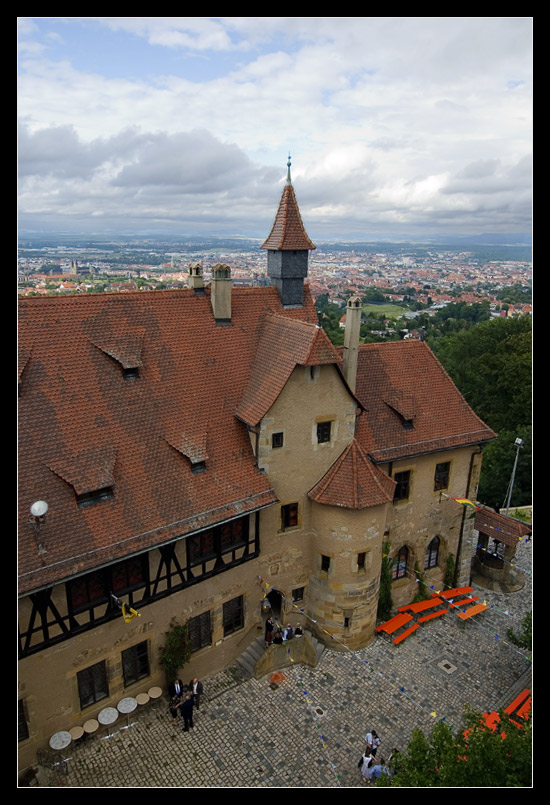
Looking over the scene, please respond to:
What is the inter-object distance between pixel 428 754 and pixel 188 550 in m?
9.69

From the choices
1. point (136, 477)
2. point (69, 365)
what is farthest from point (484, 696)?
point (69, 365)

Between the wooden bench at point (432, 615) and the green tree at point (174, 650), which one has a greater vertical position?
the green tree at point (174, 650)

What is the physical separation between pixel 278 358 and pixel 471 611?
53.9ft

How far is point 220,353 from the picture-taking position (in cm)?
2277

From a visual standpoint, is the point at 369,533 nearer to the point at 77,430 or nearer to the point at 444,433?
the point at 444,433

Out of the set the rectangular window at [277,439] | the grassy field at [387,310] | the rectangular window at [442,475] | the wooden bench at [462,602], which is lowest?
the wooden bench at [462,602]

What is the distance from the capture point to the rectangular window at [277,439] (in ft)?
70.2

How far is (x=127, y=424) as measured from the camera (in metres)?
19.5

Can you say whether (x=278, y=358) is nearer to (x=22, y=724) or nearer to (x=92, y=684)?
(x=92, y=684)

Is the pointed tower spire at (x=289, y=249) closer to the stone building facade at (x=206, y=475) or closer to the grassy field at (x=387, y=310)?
the stone building facade at (x=206, y=475)

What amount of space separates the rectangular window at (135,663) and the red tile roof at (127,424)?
4573mm

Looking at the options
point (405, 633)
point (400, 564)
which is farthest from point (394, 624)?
point (400, 564)

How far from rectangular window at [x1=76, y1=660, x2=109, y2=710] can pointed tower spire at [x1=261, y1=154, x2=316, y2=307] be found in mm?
16627

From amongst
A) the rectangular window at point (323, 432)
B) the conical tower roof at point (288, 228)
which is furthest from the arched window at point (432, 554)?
the conical tower roof at point (288, 228)
